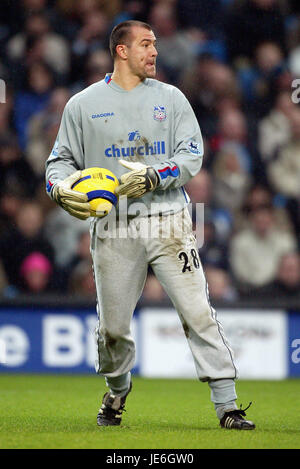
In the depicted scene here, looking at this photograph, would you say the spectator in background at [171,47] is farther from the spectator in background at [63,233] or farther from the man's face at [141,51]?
the man's face at [141,51]

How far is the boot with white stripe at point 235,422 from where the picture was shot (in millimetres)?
4766

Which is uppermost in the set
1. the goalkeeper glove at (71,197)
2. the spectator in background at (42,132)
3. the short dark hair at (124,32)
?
the spectator in background at (42,132)

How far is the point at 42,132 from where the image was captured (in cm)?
968

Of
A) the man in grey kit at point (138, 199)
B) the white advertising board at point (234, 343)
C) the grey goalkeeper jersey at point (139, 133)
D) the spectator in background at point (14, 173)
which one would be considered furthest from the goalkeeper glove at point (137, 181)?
the spectator in background at point (14, 173)

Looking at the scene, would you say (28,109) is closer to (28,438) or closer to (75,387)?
(75,387)

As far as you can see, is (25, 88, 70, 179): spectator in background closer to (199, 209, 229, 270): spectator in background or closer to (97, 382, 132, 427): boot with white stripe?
(199, 209, 229, 270): spectator in background

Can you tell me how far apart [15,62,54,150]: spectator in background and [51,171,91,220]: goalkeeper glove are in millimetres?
5058

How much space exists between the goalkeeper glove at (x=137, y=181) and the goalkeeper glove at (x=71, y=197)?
18 cm

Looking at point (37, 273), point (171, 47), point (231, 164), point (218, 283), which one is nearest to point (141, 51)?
point (218, 283)

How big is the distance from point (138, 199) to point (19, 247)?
4291mm

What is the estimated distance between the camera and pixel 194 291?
4859mm

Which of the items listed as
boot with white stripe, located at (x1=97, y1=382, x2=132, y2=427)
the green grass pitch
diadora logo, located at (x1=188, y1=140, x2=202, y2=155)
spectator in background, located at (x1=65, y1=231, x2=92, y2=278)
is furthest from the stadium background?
diadora logo, located at (x1=188, y1=140, x2=202, y2=155)

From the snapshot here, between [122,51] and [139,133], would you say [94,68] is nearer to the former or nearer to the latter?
[122,51]
